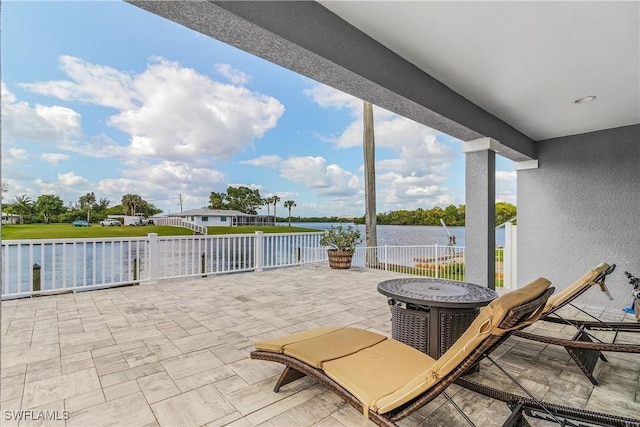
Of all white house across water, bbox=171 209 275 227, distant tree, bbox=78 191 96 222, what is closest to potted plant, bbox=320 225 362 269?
distant tree, bbox=78 191 96 222

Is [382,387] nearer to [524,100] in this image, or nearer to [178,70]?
[524,100]

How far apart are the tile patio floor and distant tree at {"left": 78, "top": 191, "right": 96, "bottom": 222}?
775cm

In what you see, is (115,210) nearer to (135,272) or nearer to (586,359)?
(135,272)

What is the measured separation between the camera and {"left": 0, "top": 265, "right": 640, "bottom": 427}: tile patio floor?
2131mm

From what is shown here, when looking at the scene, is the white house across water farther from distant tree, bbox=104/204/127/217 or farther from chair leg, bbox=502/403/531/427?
chair leg, bbox=502/403/531/427

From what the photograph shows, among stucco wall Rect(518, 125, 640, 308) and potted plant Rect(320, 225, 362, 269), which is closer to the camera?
stucco wall Rect(518, 125, 640, 308)

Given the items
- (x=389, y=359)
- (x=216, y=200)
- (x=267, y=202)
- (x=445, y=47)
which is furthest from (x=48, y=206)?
(x=267, y=202)

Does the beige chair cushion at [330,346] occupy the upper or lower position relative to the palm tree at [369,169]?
lower

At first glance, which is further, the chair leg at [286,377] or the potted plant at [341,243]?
the potted plant at [341,243]

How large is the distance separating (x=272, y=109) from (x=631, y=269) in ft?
67.6

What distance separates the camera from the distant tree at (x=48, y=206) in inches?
335

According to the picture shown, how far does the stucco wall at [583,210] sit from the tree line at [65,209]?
409 inches

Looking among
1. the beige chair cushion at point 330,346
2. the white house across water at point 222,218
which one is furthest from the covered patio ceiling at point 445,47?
the white house across water at point 222,218

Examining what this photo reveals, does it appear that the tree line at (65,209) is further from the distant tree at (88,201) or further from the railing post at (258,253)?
the railing post at (258,253)
